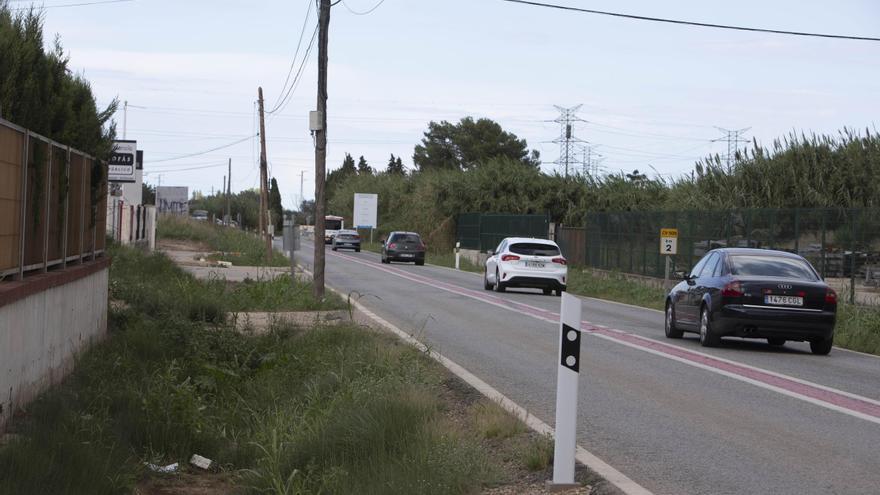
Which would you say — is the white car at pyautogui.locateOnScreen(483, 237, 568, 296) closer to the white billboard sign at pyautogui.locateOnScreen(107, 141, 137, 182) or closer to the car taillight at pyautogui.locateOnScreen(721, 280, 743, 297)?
the white billboard sign at pyautogui.locateOnScreen(107, 141, 137, 182)

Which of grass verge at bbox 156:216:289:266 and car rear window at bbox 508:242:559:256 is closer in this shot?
car rear window at bbox 508:242:559:256

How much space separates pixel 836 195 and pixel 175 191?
65.1 m

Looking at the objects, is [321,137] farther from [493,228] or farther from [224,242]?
[493,228]

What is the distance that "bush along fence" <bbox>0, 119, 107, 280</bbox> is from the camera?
994cm

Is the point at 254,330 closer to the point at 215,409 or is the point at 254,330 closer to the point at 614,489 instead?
the point at 215,409

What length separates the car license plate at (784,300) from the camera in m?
16.8

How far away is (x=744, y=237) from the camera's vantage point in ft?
108

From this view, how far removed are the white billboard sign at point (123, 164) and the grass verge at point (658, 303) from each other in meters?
12.7

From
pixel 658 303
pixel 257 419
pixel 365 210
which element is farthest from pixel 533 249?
pixel 365 210

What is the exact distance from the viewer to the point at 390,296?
28594mm

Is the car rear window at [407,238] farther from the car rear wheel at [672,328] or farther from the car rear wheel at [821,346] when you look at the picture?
the car rear wheel at [821,346]

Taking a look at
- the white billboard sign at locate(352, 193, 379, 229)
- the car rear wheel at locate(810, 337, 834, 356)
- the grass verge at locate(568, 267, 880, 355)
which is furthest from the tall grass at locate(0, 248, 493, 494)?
the white billboard sign at locate(352, 193, 379, 229)

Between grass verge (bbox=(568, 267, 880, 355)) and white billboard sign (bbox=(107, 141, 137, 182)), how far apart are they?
12703mm

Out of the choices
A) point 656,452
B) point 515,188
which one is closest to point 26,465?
point 656,452
